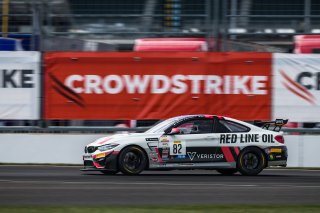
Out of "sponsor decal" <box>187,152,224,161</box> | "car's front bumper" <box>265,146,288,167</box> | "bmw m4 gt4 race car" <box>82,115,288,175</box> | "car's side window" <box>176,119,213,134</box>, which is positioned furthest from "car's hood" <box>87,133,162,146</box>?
"car's front bumper" <box>265,146,288,167</box>

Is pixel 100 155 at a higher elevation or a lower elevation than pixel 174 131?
lower

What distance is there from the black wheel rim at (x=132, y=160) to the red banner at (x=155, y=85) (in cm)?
492

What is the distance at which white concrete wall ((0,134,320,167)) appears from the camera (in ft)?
62.5

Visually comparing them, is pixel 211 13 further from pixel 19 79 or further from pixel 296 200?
pixel 296 200

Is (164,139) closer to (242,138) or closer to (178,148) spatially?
(178,148)

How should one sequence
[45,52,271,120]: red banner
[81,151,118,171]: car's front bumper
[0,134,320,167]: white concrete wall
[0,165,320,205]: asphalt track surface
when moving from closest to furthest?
[0,165,320,205]: asphalt track surface → [81,151,118,171]: car's front bumper → [0,134,320,167]: white concrete wall → [45,52,271,120]: red banner

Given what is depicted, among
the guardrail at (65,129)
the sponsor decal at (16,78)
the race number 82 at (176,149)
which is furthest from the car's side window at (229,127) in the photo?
the sponsor decal at (16,78)

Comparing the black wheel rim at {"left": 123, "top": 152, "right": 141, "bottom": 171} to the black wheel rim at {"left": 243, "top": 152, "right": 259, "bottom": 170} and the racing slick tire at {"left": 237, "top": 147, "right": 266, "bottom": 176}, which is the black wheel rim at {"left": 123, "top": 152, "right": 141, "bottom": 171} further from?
the black wheel rim at {"left": 243, "top": 152, "right": 259, "bottom": 170}

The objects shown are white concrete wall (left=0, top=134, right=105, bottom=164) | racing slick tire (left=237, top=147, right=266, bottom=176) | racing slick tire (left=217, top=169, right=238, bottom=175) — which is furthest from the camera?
white concrete wall (left=0, top=134, right=105, bottom=164)

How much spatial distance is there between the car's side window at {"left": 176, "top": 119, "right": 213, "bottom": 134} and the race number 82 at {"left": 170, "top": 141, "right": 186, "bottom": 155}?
274 millimetres

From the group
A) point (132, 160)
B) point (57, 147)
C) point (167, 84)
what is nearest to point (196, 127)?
point (132, 160)

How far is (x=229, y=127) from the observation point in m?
16.0

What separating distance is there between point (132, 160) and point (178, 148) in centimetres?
97

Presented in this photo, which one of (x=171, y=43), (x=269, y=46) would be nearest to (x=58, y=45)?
(x=171, y=43)
